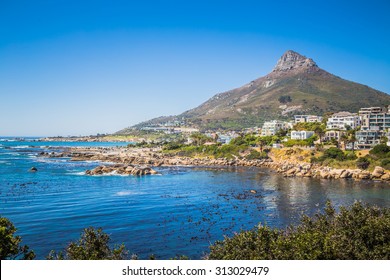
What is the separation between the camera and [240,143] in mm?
132125

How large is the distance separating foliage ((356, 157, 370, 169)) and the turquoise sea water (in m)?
12.4

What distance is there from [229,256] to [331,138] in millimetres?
103581

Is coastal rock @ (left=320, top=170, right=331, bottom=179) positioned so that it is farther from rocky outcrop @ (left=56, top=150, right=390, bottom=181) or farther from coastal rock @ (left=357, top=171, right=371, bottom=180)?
coastal rock @ (left=357, top=171, right=371, bottom=180)

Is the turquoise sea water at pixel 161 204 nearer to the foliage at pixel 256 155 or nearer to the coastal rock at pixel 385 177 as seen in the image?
the coastal rock at pixel 385 177

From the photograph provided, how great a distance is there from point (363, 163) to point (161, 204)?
5350cm

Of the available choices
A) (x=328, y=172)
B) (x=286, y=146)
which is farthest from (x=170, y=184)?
(x=286, y=146)

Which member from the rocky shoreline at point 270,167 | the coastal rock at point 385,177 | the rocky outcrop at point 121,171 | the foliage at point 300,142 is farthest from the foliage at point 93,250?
the foliage at point 300,142

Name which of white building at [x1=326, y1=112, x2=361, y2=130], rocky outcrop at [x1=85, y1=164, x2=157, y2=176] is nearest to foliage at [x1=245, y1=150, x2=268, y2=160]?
rocky outcrop at [x1=85, y1=164, x2=157, y2=176]

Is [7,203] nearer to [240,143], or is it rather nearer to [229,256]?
[229,256]

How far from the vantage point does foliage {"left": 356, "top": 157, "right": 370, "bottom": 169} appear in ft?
265

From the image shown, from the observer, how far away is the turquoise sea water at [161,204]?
3569cm

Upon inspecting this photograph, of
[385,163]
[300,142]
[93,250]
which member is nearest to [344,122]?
[300,142]

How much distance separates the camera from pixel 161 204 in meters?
51.8

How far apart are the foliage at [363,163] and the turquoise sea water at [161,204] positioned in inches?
489
